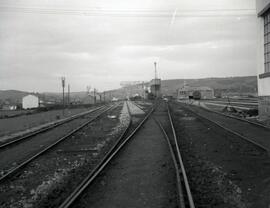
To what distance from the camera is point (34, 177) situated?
7.70 metres

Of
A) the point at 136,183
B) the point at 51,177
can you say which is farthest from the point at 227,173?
the point at 51,177

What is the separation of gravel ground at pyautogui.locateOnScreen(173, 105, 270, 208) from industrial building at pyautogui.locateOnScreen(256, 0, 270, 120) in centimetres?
861

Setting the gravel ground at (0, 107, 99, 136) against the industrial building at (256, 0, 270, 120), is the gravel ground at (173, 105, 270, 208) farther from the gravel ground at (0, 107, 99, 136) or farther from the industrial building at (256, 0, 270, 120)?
the gravel ground at (0, 107, 99, 136)

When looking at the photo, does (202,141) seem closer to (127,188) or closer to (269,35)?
(127,188)

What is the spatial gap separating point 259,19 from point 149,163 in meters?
16.8

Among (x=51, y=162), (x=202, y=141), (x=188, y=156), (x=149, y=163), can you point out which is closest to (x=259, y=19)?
(x=202, y=141)

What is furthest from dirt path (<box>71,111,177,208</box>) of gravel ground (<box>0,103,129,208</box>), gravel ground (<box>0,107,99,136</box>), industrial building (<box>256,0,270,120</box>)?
gravel ground (<box>0,107,99,136</box>)

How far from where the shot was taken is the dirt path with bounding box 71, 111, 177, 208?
5.52 metres

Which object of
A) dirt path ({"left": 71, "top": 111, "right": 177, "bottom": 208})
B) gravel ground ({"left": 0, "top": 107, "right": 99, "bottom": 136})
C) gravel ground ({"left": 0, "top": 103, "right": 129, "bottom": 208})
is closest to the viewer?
dirt path ({"left": 71, "top": 111, "right": 177, "bottom": 208})

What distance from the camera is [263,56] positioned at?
A: 65.9ft

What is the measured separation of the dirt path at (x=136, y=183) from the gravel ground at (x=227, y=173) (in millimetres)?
600

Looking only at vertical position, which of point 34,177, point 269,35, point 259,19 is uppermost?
point 259,19

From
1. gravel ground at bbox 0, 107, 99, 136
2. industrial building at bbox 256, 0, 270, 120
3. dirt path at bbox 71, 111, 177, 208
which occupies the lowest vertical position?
gravel ground at bbox 0, 107, 99, 136

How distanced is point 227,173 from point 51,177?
15.5ft
